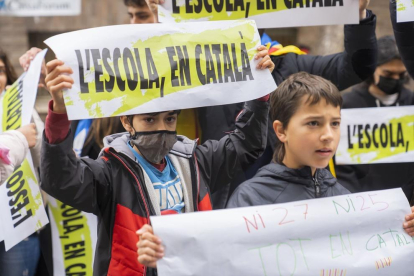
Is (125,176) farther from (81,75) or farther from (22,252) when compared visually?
(22,252)

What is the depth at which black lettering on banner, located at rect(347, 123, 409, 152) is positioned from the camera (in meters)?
4.20

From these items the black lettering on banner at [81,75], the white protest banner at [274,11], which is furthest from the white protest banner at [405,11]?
the black lettering on banner at [81,75]

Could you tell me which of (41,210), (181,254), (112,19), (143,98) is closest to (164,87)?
(143,98)

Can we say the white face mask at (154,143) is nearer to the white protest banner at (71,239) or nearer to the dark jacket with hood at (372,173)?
the white protest banner at (71,239)

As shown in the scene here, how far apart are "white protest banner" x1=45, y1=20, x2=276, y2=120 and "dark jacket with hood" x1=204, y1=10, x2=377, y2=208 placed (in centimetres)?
68

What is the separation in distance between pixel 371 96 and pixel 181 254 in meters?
2.76

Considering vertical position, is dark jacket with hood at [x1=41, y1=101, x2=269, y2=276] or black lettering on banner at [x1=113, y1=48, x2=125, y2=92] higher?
black lettering on banner at [x1=113, y1=48, x2=125, y2=92]

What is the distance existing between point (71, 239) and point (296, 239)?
1.85m

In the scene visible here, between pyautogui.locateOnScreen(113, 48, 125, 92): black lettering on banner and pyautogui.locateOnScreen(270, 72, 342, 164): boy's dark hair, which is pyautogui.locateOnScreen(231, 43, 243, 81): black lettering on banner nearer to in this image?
pyautogui.locateOnScreen(270, 72, 342, 164): boy's dark hair

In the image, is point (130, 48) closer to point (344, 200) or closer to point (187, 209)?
point (187, 209)

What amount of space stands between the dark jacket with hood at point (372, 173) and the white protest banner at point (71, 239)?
1.63 meters

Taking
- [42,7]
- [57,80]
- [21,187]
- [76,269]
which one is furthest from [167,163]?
[42,7]

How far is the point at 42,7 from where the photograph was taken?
5.51 metres

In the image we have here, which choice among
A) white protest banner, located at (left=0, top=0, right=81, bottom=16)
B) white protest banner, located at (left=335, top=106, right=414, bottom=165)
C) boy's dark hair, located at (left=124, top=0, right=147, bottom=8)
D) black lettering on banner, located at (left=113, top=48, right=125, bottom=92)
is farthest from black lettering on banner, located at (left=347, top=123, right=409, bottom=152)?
→ white protest banner, located at (left=0, top=0, right=81, bottom=16)
